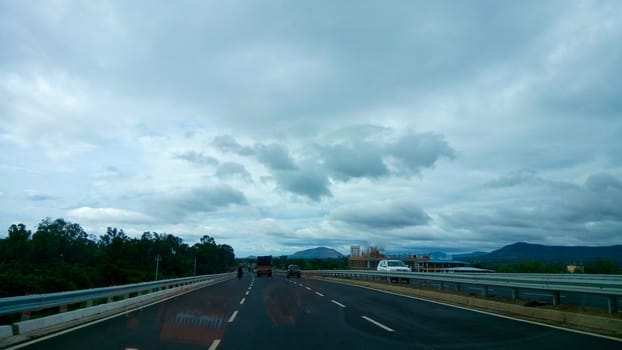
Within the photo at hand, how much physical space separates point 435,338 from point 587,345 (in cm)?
304

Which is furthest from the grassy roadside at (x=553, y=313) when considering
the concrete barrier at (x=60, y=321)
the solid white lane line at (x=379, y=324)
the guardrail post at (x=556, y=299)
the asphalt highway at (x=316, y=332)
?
the concrete barrier at (x=60, y=321)

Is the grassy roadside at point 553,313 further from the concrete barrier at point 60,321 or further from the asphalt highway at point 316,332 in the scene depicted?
the concrete barrier at point 60,321

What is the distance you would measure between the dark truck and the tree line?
10641mm

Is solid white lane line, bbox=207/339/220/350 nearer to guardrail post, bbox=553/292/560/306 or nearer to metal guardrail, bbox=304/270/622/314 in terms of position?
metal guardrail, bbox=304/270/622/314

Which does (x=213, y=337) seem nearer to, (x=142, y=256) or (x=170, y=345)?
(x=170, y=345)

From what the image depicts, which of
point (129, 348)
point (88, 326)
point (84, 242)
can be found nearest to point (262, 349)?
point (129, 348)

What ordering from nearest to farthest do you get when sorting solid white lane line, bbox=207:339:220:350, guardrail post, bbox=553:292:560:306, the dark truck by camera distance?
1. solid white lane line, bbox=207:339:220:350
2. guardrail post, bbox=553:292:560:306
3. the dark truck

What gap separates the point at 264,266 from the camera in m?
71.6

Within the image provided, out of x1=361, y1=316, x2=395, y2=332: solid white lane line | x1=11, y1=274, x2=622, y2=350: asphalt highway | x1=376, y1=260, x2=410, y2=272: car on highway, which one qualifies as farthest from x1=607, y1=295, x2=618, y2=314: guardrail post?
x1=376, y1=260, x2=410, y2=272: car on highway

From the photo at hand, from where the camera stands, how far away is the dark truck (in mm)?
70750

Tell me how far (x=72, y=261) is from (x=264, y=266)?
2818 inches

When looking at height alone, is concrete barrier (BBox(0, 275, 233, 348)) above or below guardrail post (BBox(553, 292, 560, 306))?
→ below

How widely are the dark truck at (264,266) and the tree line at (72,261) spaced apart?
10641mm

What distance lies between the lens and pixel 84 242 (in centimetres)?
13162
